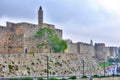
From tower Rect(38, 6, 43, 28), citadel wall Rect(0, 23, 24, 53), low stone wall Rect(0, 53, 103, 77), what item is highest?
tower Rect(38, 6, 43, 28)

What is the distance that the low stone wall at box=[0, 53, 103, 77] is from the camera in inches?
1585

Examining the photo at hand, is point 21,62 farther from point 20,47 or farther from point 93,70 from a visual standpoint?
point 93,70

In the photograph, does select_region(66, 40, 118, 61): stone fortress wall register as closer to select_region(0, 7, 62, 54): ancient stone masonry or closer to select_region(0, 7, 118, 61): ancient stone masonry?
select_region(0, 7, 118, 61): ancient stone masonry

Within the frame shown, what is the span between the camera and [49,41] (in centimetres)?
5712

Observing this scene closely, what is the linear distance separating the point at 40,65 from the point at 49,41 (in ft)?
42.9

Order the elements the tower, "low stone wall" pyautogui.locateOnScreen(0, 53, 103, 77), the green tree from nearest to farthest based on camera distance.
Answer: "low stone wall" pyautogui.locateOnScreen(0, 53, 103, 77) → the green tree → the tower

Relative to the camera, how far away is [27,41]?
55062 mm

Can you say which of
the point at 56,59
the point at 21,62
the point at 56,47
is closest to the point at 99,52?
the point at 56,47

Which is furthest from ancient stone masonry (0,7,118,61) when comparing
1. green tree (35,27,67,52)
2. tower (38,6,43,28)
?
green tree (35,27,67,52)

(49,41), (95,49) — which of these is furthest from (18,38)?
(95,49)

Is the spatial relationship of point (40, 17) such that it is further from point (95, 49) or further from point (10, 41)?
point (95, 49)

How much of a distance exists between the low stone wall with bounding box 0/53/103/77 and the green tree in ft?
14.7

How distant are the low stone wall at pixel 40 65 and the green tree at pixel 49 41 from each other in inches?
177

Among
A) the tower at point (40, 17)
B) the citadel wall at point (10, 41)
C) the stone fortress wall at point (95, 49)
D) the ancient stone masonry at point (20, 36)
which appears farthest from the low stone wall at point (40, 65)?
the stone fortress wall at point (95, 49)
